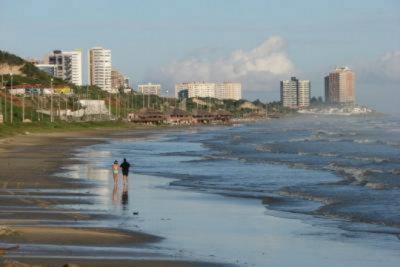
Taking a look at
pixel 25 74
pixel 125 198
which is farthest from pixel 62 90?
pixel 125 198

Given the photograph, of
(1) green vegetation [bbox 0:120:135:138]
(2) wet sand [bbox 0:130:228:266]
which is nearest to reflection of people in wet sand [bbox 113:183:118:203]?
(2) wet sand [bbox 0:130:228:266]

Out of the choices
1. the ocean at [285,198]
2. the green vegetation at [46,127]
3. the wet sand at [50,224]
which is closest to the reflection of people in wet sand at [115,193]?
the ocean at [285,198]

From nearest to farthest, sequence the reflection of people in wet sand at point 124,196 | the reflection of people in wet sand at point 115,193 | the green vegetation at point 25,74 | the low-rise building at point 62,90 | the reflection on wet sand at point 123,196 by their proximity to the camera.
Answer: the reflection on wet sand at point 123,196
the reflection of people in wet sand at point 124,196
the reflection of people in wet sand at point 115,193
the low-rise building at point 62,90
the green vegetation at point 25,74

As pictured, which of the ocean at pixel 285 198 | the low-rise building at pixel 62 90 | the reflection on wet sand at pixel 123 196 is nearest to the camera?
the ocean at pixel 285 198

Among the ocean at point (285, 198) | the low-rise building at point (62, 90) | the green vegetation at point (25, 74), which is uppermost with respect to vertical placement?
the green vegetation at point (25, 74)

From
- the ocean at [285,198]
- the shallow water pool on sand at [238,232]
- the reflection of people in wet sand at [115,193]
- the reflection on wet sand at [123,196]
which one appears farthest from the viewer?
the reflection of people in wet sand at [115,193]

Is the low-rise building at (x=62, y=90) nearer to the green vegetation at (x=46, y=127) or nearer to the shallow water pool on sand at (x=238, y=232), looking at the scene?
the green vegetation at (x=46, y=127)

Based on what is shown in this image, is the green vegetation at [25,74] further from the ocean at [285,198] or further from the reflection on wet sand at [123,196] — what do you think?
the reflection on wet sand at [123,196]

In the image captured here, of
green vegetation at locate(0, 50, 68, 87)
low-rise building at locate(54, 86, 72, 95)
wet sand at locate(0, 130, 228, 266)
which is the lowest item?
wet sand at locate(0, 130, 228, 266)

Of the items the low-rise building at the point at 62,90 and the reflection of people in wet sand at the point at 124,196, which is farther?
the low-rise building at the point at 62,90

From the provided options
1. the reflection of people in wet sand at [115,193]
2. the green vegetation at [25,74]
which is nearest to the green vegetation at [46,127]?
the green vegetation at [25,74]

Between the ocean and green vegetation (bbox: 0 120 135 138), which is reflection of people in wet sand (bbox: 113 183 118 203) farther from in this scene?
green vegetation (bbox: 0 120 135 138)

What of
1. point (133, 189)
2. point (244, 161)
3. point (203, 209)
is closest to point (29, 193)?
point (133, 189)

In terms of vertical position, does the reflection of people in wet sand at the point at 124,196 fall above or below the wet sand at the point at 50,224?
below
